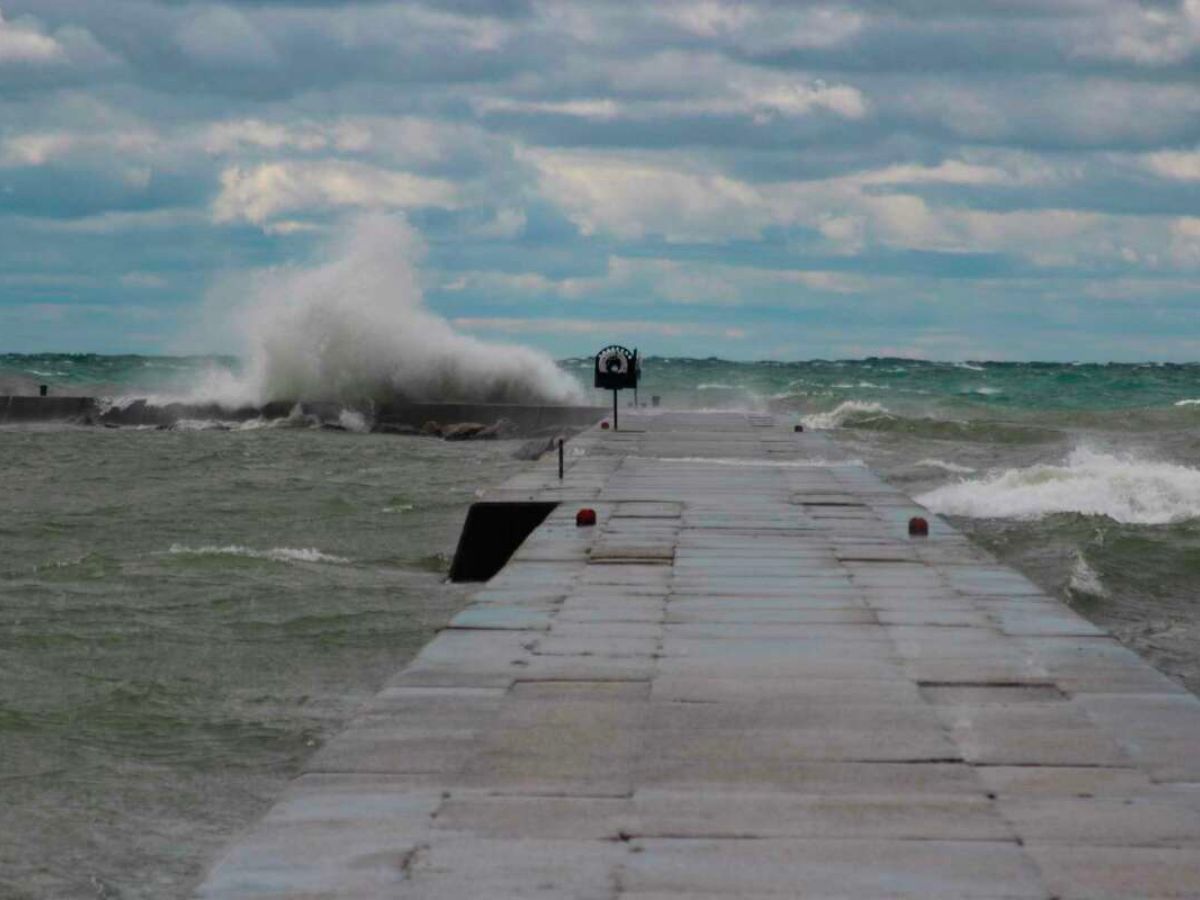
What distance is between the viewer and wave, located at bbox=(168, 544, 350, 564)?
56.8 feet

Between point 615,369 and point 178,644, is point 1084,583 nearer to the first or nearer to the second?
point 178,644

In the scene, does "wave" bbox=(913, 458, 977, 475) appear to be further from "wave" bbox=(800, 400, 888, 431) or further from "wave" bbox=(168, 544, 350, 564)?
"wave" bbox=(168, 544, 350, 564)

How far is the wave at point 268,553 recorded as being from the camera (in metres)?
17.3

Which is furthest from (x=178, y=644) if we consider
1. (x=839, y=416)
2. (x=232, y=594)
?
(x=839, y=416)

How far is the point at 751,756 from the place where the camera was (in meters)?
6.13

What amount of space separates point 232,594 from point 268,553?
2.84 meters

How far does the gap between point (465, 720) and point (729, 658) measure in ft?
5.60

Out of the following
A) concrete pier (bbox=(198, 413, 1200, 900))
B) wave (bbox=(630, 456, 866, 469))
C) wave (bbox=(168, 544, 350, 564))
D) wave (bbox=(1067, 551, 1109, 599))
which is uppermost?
concrete pier (bbox=(198, 413, 1200, 900))

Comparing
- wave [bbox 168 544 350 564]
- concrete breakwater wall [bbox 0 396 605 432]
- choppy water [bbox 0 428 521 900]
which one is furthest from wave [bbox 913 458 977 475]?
wave [bbox 168 544 350 564]

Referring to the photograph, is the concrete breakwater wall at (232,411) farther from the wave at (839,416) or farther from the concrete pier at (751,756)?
the concrete pier at (751,756)

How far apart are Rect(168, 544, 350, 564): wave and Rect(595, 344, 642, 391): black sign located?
874cm

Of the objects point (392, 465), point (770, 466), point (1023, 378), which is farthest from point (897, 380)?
point (770, 466)

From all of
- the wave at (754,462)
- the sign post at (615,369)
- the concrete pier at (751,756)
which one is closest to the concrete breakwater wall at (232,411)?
the sign post at (615,369)

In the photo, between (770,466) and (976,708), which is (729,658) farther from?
(770,466)
